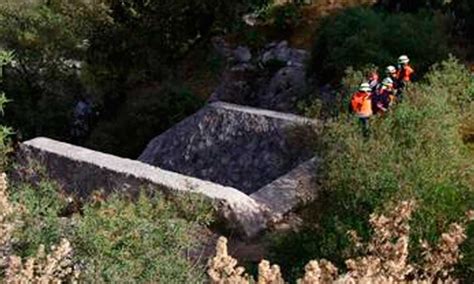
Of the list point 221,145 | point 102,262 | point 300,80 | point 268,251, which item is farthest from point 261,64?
point 102,262

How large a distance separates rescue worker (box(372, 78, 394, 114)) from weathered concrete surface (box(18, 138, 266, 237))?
208cm

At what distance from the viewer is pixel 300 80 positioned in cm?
1873

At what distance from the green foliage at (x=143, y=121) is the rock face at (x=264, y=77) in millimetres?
1576

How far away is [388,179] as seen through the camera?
798 centimetres

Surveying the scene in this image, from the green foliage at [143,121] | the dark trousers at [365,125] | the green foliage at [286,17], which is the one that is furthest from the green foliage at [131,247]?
the green foliage at [286,17]

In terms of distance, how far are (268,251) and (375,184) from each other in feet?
6.45

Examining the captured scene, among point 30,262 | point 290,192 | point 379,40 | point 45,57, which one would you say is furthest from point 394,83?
point 45,57

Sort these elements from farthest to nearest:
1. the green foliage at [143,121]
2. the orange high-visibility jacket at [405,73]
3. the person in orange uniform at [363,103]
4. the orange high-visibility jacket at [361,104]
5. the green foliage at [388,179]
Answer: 1. the green foliage at [143,121]
2. the orange high-visibility jacket at [405,73]
3. the orange high-visibility jacket at [361,104]
4. the person in orange uniform at [363,103]
5. the green foliage at [388,179]

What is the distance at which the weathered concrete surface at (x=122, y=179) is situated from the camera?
1070 centimetres

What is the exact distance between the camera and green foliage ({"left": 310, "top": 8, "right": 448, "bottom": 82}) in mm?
15578

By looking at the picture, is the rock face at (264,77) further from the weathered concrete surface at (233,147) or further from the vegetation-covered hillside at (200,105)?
the weathered concrete surface at (233,147)

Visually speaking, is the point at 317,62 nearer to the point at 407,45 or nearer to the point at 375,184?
the point at 407,45

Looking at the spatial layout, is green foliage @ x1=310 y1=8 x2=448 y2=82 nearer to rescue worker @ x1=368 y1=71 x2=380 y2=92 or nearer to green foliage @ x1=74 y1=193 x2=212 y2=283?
rescue worker @ x1=368 y1=71 x2=380 y2=92

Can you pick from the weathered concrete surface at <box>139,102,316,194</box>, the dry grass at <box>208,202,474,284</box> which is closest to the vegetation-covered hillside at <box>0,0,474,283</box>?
the dry grass at <box>208,202,474,284</box>
